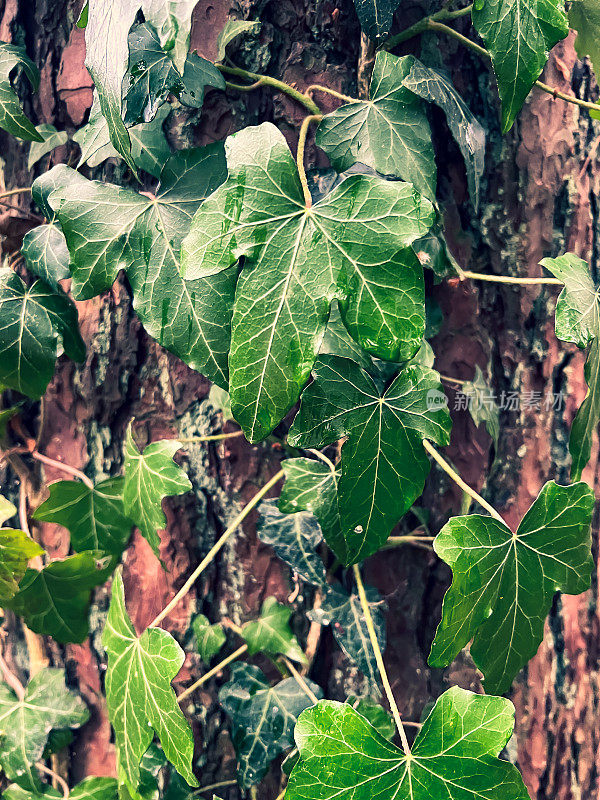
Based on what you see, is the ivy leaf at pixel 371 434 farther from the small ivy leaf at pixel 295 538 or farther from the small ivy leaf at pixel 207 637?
the small ivy leaf at pixel 207 637

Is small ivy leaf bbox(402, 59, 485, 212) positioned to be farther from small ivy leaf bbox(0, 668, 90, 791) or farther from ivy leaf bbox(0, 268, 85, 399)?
small ivy leaf bbox(0, 668, 90, 791)

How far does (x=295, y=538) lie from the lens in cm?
78

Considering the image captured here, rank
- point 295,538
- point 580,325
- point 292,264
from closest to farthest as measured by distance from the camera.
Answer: point 292,264
point 580,325
point 295,538

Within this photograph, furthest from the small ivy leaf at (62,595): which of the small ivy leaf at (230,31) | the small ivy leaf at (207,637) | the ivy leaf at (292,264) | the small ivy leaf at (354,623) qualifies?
the small ivy leaf at (230,31)

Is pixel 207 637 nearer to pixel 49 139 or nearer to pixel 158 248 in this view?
pixel 158 248

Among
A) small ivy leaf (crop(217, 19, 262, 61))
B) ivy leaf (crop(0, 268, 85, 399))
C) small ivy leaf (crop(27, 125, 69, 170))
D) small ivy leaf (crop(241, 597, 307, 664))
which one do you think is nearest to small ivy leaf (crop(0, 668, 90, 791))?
small ivy leaf (crop(241, 597, 307, 664))

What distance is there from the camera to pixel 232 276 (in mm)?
646

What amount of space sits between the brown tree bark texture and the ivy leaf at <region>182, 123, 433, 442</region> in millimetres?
216

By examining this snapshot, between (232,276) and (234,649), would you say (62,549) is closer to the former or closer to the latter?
(234,649)

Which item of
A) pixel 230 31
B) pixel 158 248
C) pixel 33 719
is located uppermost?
pixel 230 31

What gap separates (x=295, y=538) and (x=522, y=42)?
1.88 feet

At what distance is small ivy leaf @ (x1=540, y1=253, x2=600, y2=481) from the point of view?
0.66 m

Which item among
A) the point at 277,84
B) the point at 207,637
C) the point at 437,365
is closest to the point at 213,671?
the point at 207,637

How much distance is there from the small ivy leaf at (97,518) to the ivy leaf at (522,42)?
2.08 feet
